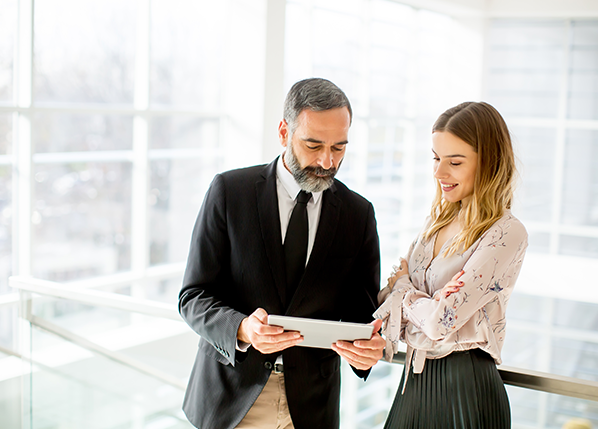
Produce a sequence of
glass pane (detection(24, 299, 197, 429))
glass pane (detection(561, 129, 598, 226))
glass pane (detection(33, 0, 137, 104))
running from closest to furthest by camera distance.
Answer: glass pane (detection(24, 299, 197, 429)), glass pane (detection(33, 0, 137, 104)), glass pane (detection(561, 129, 598, 226))

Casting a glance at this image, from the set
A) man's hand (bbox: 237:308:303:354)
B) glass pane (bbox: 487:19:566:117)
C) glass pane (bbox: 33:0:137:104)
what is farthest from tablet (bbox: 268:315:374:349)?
glass pane (bbox: 487:19:566:117)

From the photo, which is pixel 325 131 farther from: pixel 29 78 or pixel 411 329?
pixel 29 78

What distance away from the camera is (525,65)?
31.1 ft

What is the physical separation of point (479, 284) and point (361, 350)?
38 cm

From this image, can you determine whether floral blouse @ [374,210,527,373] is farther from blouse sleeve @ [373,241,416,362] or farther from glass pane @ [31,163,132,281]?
glass pane @ [31,163,132,281]

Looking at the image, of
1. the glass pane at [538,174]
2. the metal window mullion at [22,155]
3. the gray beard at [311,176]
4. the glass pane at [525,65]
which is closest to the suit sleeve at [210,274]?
the gray beard at [311,176]

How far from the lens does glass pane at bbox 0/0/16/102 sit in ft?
15.0

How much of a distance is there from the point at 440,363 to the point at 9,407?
198 cm

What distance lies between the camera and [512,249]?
1659mm

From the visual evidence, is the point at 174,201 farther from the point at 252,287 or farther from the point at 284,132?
the point at 252,287

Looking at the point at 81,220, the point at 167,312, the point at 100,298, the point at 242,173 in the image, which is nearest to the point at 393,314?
the point at 242,173

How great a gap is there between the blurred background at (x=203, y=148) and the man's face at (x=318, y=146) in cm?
55

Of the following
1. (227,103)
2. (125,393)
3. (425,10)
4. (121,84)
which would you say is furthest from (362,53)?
(125,393)

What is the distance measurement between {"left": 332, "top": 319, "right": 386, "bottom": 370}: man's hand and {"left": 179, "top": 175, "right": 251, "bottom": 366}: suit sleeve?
12.1 inches
